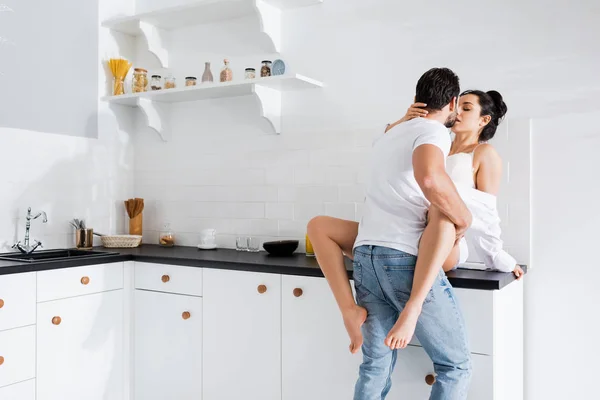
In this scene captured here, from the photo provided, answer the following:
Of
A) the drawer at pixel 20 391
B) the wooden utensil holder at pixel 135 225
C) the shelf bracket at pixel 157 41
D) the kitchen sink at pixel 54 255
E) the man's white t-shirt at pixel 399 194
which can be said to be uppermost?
the shelf bracket at pixel 157 41

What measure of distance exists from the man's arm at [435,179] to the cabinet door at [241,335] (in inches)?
39.6

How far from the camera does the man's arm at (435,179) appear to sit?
194 centimetres

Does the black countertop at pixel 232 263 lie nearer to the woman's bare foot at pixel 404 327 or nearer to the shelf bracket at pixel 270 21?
the woman's bare foot at pixel 404 327

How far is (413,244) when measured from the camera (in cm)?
206

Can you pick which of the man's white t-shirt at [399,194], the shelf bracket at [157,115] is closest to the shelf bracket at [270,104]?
the shelf bracket at [157,115]

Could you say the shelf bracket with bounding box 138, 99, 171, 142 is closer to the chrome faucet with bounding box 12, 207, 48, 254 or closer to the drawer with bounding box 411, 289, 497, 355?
the chrome faucet with bounding box 12, 207, 48, 254

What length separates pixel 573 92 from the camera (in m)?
→ 2.66

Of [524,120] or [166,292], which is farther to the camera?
[166,292]

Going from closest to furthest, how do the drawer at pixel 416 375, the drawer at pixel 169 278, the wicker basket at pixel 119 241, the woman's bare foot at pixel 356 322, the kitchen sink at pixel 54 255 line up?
the woman's bare foot at pixel 356 322 < the drawer at pixel 416 375 < the drawer at pixel 169 278 < the kitchen sink at pixel 54 255 < the wicker basket at pixel 119 241

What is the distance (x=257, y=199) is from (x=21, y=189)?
1.24 meters

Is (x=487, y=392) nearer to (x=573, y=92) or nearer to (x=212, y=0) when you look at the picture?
(x=573, y=92)

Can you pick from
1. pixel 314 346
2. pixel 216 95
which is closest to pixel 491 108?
pixel 314 346

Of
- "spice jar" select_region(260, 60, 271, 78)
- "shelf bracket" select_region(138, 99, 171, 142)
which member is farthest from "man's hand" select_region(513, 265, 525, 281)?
"shelf bracket" select_region(138, 99, 171, 142)

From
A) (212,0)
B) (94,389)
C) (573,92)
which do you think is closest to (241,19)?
(212,0)
